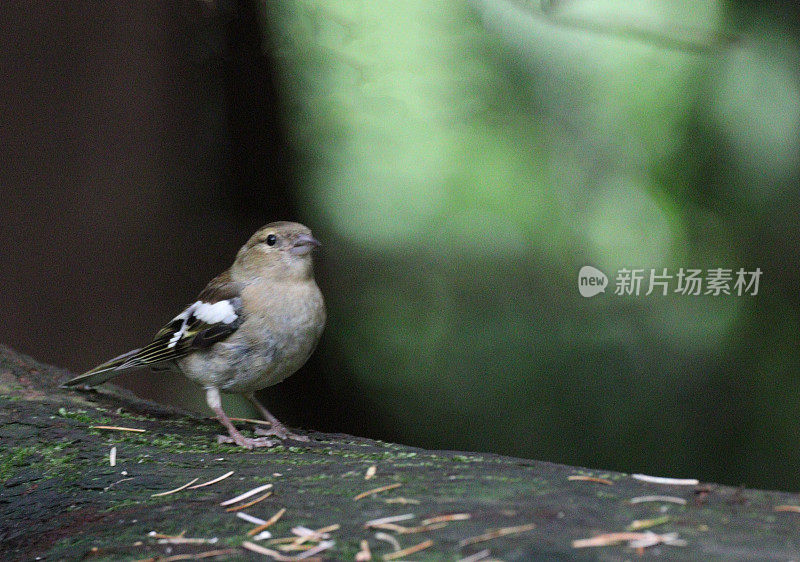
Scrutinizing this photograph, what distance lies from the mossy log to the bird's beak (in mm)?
750

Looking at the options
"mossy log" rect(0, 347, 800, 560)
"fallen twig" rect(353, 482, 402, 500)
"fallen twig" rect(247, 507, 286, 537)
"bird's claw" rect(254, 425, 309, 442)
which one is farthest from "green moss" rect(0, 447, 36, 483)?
"fallen twig" rect(353, 482, 402, 500)

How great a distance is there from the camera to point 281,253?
2996 millimetres

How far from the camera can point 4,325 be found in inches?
161

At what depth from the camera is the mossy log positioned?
160 centimetres

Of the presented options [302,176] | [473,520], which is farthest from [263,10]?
[473,520]

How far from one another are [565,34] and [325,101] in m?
1.16

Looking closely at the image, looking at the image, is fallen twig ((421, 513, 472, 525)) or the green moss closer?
fallen twig ((421, 513, 472, 525))

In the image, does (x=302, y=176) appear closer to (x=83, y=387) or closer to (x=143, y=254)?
(x=143, y=254)

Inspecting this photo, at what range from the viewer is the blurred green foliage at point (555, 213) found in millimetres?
3270

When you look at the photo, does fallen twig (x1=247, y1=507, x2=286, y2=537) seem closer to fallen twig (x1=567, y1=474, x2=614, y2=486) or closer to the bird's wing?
fallen twig (x1=567, y1=474, x2=614, y2=486)

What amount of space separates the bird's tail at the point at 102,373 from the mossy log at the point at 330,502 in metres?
0.23

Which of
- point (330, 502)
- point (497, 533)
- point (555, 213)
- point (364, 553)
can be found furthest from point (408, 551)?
point (555, 213)

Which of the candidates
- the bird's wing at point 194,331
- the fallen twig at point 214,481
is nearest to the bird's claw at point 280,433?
the bird's wing at point 194,331

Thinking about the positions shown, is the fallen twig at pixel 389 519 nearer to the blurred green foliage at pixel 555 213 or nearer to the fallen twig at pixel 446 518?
the fallen twig at pixel 446 518
